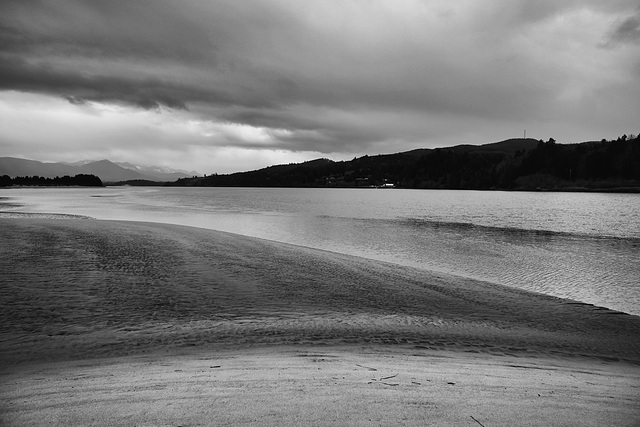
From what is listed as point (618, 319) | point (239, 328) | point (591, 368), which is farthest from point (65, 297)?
point (618, 319)

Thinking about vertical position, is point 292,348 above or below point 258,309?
above

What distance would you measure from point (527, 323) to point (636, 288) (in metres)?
9.49

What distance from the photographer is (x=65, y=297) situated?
38.5 feet

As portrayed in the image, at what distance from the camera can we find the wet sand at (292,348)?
519 centimetres

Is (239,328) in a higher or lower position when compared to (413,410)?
lower

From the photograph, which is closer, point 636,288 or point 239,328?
point 239,328

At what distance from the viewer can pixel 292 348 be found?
8367mm

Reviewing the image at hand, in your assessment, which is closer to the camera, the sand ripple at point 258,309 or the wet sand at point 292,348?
the wet sand at point 292,348

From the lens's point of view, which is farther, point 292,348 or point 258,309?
point 258,309

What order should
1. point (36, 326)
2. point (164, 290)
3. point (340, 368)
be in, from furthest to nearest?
1. point (164, 290)
2. point (36, 326)
3. point (340, 368)

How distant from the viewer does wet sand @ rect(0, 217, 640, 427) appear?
17.0ft

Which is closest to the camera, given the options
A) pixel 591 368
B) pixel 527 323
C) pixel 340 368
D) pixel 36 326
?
pixel 340 368

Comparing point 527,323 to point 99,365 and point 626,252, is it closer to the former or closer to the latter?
point 99,365

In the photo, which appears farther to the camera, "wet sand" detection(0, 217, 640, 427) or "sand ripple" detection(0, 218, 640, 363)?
"sand ripple" detection(0, 218, 640, 363)
